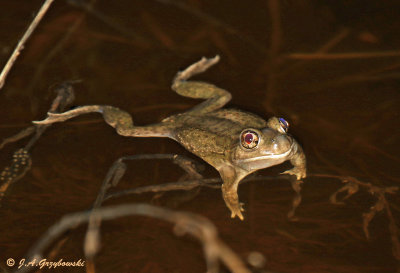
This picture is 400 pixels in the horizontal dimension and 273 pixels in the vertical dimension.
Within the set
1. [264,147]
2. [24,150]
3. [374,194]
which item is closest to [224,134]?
[264,147]

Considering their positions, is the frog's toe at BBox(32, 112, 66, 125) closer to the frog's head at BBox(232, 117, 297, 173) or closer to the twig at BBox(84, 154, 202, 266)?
the twig at BBox(84, 154, 202, 266)

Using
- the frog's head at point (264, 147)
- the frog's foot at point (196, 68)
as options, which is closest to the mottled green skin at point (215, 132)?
the frog's head at point (264, 147)

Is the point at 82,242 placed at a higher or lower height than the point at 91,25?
lower

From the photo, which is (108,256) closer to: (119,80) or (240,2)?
→ (119,80)

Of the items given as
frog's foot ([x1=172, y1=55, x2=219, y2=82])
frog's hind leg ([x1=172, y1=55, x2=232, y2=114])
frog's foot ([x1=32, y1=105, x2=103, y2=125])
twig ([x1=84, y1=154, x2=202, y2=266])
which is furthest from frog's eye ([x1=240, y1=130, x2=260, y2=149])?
frog's foot ([x1=32, y1=105, x2=103, y2=125])

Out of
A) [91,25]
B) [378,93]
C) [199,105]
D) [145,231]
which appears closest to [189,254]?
[145,231]

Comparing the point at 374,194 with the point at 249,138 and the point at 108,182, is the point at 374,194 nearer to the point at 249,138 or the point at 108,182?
the point at 249,138
